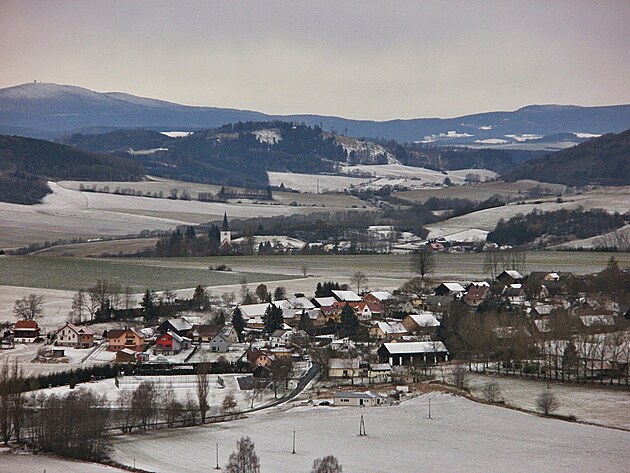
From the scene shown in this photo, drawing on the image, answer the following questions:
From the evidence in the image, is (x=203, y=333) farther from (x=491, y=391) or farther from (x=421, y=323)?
(x=491, y=391)

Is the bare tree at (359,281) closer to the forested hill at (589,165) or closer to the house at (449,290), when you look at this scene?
the house at (449,290)

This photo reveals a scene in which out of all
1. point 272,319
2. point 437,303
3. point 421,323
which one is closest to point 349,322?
point 421,323

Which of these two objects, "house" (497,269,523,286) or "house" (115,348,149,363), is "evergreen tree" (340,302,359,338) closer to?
"house" (115,348,149,363)

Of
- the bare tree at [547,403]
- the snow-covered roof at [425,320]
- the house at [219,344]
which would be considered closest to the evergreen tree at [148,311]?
the house at [219,344]

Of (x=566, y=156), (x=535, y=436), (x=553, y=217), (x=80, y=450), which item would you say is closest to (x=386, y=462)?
(x=535, y=436)

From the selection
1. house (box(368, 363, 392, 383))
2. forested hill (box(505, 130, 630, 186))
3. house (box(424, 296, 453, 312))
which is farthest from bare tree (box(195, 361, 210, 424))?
→ forested hill (box(505, 130, 630, 186))
